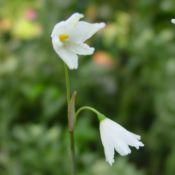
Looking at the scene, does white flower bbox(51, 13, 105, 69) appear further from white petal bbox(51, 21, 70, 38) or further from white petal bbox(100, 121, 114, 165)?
white petal bbox(100, 121, 114, 165)

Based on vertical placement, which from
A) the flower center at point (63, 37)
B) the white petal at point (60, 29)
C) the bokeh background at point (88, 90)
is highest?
the white petal at point (60, 29)

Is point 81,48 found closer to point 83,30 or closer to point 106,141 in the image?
point 83,30

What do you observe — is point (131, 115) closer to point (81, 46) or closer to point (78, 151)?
point (78, 151)

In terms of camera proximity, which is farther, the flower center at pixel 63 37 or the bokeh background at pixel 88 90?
the bokeh background at pixel 88 90

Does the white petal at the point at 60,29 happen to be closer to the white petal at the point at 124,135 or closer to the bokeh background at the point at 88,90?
the white petal at the point at 124,135

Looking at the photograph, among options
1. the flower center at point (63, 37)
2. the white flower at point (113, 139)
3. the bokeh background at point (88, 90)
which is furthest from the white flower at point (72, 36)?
the bokeh background at point (88, 90)

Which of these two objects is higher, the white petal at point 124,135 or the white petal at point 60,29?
the white petal at point 60,29

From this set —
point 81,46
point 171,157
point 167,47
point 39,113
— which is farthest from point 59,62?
point 81,46

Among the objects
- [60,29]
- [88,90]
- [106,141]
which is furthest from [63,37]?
[88,90]
